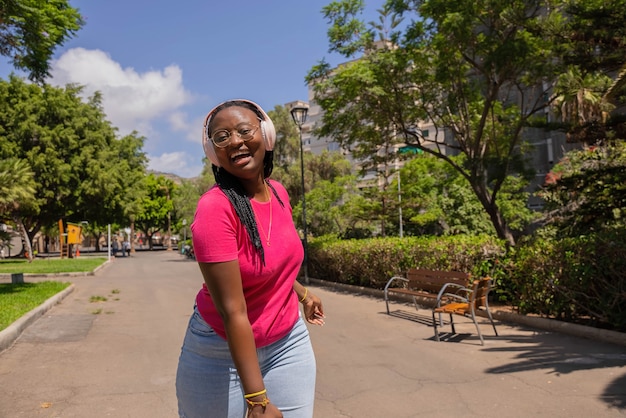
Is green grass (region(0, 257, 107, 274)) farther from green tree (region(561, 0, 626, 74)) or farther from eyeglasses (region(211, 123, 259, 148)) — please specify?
eyeglasses (region(211, 123, 259, 148))

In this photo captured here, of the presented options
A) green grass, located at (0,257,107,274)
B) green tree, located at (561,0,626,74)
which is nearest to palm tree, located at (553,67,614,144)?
green tree, located at (561,0,626,74)

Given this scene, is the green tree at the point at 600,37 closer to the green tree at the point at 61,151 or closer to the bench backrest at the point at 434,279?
the bench backrest at the point at 434,279

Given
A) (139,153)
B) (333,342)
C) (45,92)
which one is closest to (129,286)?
(333,342)

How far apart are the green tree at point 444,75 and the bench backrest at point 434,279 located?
4.18 m

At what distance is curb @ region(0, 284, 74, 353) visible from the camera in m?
7.29

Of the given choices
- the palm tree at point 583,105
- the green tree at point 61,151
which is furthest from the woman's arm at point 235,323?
the green tree at point 61,151

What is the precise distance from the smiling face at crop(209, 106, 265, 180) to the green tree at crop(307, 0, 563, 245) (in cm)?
1172

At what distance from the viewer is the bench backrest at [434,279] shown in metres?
8.67

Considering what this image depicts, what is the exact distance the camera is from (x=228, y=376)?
1793mm

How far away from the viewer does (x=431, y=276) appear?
9633 mm

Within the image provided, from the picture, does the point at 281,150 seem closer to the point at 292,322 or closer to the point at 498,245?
the point at 498,245

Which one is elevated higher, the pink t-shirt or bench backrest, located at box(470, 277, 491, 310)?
the pink t-shirt

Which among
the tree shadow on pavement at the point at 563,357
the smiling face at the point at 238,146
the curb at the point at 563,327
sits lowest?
the tree shadow on pavement at the point at 563,357

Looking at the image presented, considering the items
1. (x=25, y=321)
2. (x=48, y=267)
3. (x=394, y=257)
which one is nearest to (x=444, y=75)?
(x=394, y=257)
